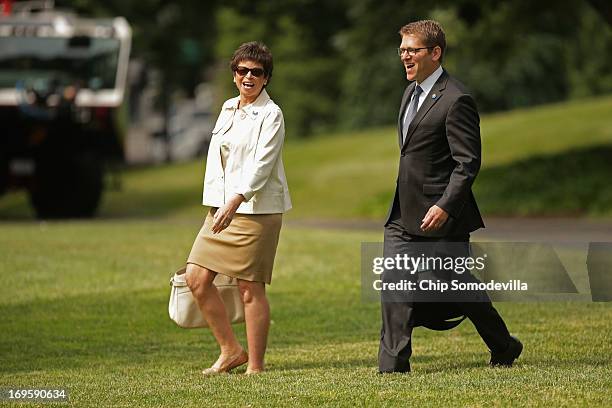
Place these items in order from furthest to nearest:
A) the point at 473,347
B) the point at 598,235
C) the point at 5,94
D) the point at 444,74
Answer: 1. the point at 5,94
2. the point at 598,235
3. the point at 473,347
4. the point at 444,74

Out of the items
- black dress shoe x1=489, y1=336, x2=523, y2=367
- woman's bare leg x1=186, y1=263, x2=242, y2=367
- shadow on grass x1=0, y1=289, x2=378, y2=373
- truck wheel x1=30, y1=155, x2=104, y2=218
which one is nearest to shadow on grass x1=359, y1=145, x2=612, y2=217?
truck wheel x1=30, y1=155, x2=104, y2=218

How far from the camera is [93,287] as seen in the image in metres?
14.5

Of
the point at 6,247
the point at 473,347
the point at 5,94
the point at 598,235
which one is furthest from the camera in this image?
the point at 5,94

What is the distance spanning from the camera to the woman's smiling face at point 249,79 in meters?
8.77

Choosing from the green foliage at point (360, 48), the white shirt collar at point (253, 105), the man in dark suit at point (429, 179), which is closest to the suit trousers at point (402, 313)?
the man in dark suit at point (429, 179)

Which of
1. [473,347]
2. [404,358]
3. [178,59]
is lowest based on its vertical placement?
[178,59]

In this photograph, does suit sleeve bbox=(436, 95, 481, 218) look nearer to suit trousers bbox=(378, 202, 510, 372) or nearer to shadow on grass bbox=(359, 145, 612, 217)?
suit trousers bbox=(378, 202, 510, 372)

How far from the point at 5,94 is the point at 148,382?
18.5m

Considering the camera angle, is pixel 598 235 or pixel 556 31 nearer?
pixel 598 235

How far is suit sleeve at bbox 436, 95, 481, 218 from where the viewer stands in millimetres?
8180

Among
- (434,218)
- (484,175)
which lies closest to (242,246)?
(434,218)

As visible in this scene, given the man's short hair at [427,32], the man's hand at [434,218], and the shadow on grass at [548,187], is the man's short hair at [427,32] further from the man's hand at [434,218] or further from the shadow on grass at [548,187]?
the shadow on grass at [548,187]

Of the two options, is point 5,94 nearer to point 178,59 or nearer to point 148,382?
point 148,382

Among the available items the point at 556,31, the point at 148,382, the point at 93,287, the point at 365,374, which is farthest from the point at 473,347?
the point at 556,31
